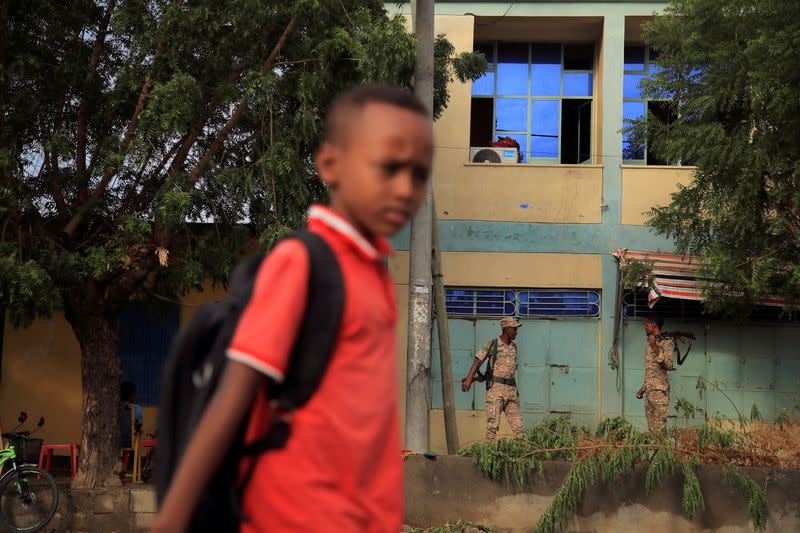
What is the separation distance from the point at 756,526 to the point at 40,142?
26.5 feet

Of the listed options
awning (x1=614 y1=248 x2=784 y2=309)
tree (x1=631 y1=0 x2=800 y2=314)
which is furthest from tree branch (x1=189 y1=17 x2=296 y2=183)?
awning (x1=614 y1=248 x2=784 y2=309)

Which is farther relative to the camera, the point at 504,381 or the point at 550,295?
the point at 550,295

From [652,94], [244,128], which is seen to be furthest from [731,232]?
[244,128]

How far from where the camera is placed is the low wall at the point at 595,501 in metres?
8.74

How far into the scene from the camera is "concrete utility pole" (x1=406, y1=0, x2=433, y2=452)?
10.7 m

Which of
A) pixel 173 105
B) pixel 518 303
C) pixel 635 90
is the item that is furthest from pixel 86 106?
pixel 635 90

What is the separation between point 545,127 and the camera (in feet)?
56.9

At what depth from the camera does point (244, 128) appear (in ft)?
38.2

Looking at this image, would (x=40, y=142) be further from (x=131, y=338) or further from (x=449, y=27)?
(x=449, y=27)

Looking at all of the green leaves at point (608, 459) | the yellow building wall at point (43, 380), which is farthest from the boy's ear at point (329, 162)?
the yellow building wall at point (43, 380)

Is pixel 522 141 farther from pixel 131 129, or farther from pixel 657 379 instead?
pixel 131 129

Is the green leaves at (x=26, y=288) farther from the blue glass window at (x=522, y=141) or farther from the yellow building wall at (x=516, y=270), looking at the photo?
the blue glass window at (x=522, y=141)

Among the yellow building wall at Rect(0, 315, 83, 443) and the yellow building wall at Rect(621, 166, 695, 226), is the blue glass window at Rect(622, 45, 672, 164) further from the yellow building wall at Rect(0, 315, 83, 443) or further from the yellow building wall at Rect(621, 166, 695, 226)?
the yellow building wall at Rect(0, 315, 83, 443)

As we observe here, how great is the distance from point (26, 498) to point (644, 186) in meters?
10.4
